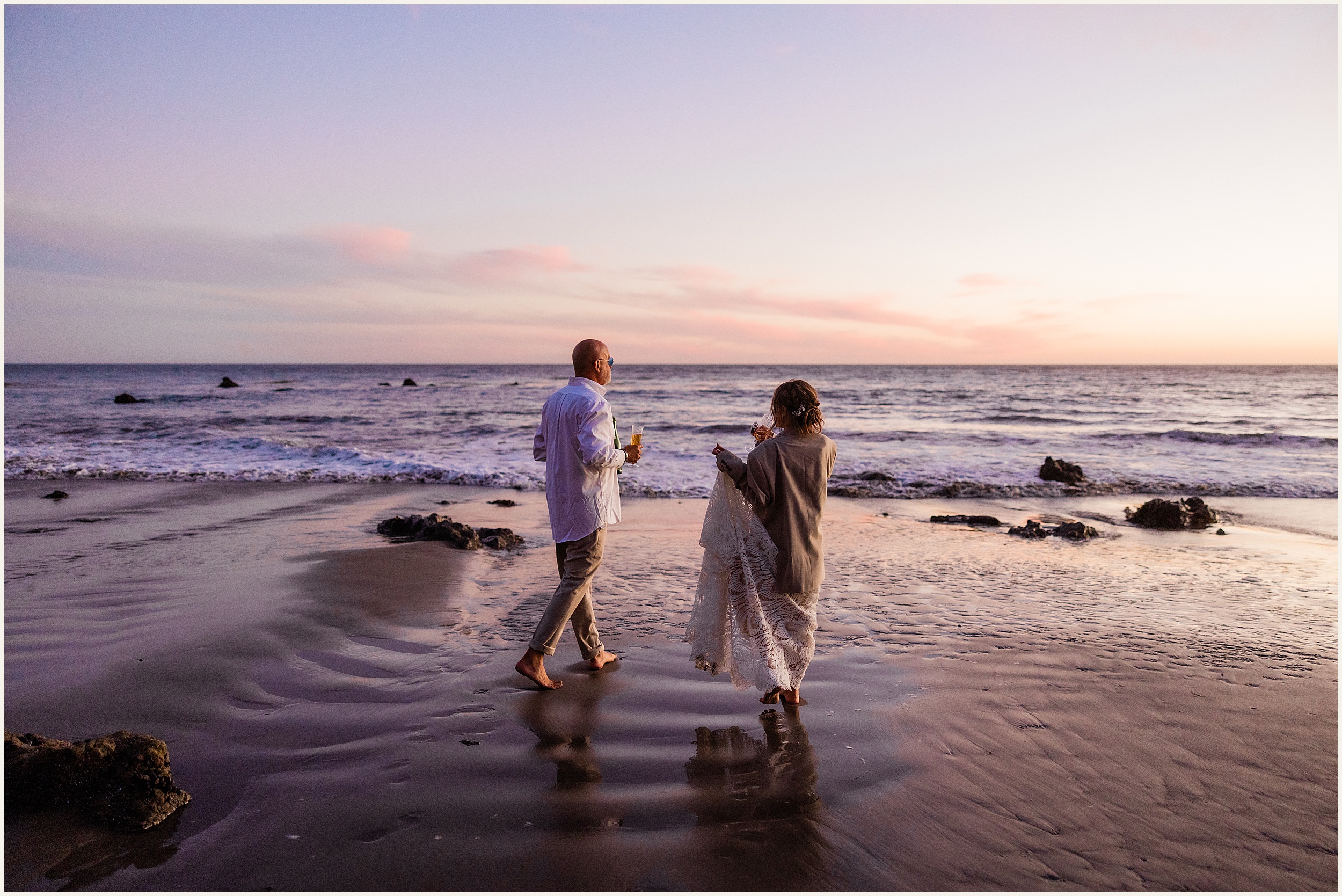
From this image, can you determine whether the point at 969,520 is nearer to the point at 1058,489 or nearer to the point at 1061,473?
the point at 1058,489

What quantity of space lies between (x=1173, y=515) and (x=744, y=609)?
8.71 meters

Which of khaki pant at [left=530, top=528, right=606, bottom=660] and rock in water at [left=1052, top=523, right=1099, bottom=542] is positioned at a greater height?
khaki pant at [left=530, top=528, right=606, bottom=660]

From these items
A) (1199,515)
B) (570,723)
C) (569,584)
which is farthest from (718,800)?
(1199,515)

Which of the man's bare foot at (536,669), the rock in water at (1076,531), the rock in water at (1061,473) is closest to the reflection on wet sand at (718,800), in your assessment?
the man's bare foot at (536,669)

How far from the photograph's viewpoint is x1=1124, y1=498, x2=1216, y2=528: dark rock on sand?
9.74m

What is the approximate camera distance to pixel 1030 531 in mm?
9219

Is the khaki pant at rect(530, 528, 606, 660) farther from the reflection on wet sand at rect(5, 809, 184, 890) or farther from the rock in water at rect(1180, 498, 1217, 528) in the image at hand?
the rock in water at rect(1180, 498, 1217, 528)

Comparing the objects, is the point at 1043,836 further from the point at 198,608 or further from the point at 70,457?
the point at 70,457

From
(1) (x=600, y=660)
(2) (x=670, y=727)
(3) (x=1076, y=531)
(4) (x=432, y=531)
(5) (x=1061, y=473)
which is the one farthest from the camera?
(5) (x=1061, y=473)

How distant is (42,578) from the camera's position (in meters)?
6.49

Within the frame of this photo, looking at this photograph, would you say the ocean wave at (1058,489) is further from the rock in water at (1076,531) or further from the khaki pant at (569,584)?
the khaki pant at (569,584)

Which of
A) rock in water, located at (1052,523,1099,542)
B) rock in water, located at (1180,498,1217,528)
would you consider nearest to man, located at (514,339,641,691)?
rock in water, located at (1052,523,1099,542)

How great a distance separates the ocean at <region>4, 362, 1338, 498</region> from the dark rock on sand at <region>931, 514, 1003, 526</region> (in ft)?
9.05

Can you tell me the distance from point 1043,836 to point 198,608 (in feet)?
20.0
